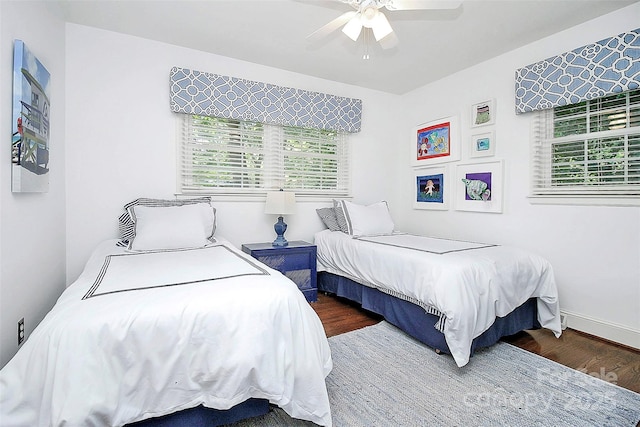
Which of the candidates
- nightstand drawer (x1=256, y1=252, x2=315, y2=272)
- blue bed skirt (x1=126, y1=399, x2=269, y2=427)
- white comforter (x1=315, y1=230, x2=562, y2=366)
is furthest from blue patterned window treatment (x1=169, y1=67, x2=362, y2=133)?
blue bed skirt (x1=126, y1=399, x2=269, y2=427)

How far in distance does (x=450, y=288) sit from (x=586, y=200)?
1605 mm

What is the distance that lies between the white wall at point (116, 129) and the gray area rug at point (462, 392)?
6.60 ft

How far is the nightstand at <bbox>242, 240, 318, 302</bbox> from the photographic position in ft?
10.1

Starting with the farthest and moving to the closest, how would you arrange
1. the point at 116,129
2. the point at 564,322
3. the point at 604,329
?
the point at 116,129
the point at 564,322
the point at 604,329

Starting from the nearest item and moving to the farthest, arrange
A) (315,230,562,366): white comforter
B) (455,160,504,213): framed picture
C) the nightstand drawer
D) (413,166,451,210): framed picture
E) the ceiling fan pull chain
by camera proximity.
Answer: (315,230,562,366): white comforter → the ceiling fan pull chain → the nightstand drawer → (455,160,504,213): framed picture → (413,166,451,210): framed picture

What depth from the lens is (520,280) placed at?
2.28 m

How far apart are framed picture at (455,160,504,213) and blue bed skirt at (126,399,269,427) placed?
2906 mm

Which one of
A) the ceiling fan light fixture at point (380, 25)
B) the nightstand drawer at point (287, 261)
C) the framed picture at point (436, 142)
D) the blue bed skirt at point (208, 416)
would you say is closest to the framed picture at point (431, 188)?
the framed picture at point (436, 142)

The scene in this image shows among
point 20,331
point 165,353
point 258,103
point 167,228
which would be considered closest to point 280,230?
point 167,228

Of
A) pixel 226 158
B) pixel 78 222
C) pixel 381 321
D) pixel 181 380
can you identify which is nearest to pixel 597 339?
pixel 381 321

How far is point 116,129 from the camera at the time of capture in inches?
111

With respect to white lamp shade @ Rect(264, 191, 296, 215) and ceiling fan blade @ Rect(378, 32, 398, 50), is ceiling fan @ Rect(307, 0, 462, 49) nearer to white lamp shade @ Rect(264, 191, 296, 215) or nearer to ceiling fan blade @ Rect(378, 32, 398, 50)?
ceiling fan blade @ Rect(378, 32, 398, 50)

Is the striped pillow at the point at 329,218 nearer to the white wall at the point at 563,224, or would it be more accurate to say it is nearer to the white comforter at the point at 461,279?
the white comforter at the point at 461,279

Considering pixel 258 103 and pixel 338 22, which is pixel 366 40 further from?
pixel 258 103
